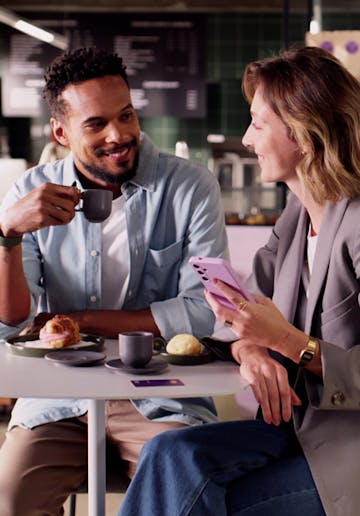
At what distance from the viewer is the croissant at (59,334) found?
170cm

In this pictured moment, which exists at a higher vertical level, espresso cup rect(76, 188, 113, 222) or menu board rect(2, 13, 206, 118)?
menu board rect(2, 13, 206, 118)

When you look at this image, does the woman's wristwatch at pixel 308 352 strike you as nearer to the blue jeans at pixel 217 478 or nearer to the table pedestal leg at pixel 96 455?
the blue jeans at pixel 217 478

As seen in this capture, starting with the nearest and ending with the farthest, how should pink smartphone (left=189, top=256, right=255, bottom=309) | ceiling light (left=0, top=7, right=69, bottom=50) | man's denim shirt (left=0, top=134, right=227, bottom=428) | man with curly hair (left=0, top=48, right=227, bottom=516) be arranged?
pink smartphone (left=189, top=256, right=255, bottom=309), man with curly hair (left=0, top=48, right=227, bottom=516), man's denim shirt (left=0, top=134, right=227, bottom=428), ceiling light (left=0, top=7, right=69, bottom=50)

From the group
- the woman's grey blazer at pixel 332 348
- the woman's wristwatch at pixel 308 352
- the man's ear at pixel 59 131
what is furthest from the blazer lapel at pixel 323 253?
the man's ear at pixel 59 131

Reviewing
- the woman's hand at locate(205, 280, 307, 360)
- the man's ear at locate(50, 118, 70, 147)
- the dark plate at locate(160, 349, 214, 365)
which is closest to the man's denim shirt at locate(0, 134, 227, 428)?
the man's ear at locate(50, 118, 70, 147)

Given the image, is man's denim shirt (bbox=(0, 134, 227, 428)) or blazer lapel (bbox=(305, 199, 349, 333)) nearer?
blazer lapel (bbox=(305, 199, 349, 333))

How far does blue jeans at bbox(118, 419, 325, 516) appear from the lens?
1373 millimetres

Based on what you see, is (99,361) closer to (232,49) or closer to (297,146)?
(297,146)

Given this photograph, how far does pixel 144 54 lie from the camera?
6.85 metres

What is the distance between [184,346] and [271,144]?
0.48 meters

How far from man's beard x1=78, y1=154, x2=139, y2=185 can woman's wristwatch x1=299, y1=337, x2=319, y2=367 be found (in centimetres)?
86

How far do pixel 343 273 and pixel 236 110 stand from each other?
5.57 m

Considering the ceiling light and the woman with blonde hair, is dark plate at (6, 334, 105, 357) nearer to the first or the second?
the woman with blonde hair

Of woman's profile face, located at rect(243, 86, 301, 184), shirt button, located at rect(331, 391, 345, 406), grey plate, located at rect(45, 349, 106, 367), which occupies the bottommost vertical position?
shirt button, located at rect(331, 391, 345, 406)
